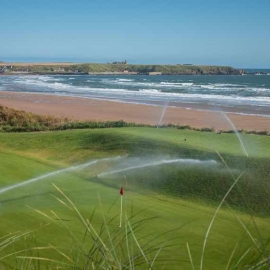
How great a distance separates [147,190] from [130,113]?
19995 millimetres

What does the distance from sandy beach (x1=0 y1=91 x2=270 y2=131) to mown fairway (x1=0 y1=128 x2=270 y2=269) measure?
10490 millimetres

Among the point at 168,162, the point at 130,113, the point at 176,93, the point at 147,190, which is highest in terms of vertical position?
the point at 168,162

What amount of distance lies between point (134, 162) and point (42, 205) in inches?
117

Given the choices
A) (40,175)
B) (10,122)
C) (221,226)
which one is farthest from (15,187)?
(10,122)

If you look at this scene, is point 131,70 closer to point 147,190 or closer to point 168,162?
point 168,162

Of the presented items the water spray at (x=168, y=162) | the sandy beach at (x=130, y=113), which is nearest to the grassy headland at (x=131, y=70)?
the sandy beach at (x=130, y=113)

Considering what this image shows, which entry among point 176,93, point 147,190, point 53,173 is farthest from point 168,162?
point 176,93

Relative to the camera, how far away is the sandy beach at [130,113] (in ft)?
76.1

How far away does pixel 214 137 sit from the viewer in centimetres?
1091

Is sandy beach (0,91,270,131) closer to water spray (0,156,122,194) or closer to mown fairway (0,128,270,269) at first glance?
mown fairway (0,128,270,269)

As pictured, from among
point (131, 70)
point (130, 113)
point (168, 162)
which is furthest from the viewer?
point (131, 70)

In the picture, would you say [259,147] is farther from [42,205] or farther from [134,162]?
[42,205]

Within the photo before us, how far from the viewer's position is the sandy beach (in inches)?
914

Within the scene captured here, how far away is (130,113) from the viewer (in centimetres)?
2817
